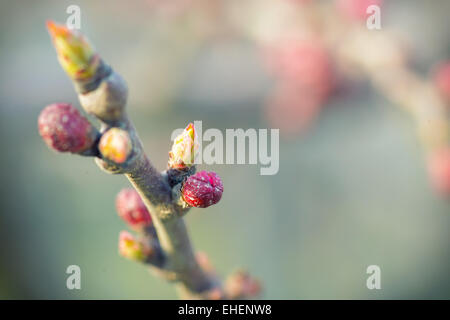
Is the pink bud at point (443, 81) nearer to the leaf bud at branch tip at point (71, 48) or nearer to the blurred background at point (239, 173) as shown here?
the blurred background at point (239, 173)

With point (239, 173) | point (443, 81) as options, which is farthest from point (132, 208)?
point (239, 173)

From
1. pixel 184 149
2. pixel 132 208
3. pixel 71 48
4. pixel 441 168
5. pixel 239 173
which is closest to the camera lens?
pixel 71 48

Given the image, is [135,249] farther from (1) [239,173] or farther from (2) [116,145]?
(1) [239,173]

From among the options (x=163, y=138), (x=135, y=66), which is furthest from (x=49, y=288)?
(x=135, y=66)

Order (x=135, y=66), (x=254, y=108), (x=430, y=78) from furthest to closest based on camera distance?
(x=254, y=108), (x=135, y=66), (x=430, y=78)

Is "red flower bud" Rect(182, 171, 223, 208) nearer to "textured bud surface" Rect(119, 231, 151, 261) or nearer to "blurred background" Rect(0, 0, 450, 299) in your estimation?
"textured bud surface" Rect(119, 231, 151, 261)

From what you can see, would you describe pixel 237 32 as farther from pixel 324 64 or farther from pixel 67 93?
pixel 67 93
